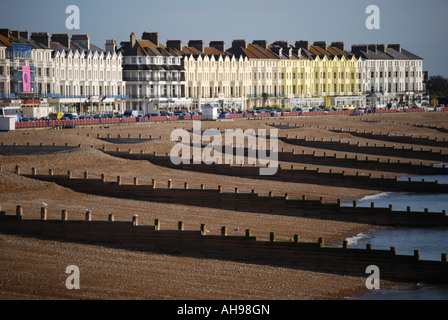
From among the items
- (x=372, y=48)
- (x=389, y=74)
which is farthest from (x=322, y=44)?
(x=389, y=74)

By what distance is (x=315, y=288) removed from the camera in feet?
85.3

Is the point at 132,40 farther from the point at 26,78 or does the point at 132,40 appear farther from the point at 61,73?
the point at 26,78

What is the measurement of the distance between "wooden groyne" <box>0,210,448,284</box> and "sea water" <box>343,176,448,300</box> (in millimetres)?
881

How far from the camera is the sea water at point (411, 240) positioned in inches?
1032

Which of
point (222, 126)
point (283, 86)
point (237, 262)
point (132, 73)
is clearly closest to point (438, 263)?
point (237, 262)

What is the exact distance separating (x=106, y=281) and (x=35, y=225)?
20.5 feet

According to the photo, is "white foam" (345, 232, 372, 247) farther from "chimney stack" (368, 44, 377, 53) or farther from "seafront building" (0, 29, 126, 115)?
"chimney stack" (368, 44, 377, 53)

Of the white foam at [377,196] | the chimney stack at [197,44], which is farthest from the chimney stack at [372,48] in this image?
the white foam at [377,196]

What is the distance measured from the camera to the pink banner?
91.8 meters

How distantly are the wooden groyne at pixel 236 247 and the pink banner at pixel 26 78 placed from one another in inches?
2518

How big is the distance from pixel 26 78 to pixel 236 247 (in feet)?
224

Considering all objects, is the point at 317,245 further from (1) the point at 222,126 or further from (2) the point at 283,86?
(2) the point at 283,86

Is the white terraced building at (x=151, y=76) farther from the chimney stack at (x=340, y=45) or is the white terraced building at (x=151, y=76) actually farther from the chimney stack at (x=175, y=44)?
the chimney stack at (x=340, y=45)

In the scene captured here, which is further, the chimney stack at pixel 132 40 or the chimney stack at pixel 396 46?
the chimney stack at pixel 396 46
